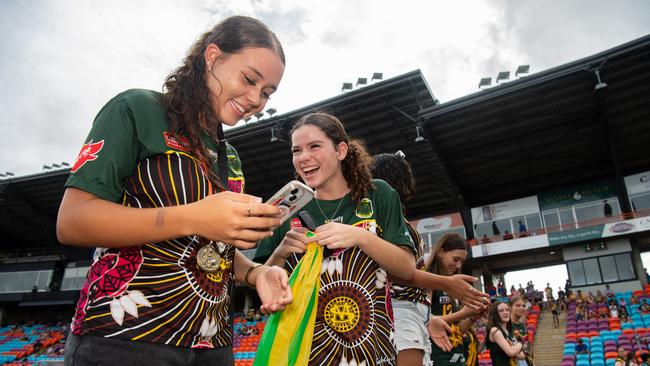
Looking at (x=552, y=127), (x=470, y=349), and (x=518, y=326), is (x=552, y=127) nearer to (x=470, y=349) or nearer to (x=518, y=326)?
(x=518, y=326)

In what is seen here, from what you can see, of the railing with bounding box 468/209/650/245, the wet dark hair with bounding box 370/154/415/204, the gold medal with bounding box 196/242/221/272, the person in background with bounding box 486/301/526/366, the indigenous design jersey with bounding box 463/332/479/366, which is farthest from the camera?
the railing with bounding box 468/209/650/245

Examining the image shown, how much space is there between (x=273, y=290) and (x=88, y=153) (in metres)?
0.70

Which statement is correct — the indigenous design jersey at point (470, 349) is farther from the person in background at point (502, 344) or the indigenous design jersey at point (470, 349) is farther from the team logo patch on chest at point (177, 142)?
the team logo patch on chest at point (177, 142)

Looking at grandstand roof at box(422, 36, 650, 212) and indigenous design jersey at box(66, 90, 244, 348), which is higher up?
grandstand roof at box(422, 36, 650, 212)

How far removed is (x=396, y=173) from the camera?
3135mm

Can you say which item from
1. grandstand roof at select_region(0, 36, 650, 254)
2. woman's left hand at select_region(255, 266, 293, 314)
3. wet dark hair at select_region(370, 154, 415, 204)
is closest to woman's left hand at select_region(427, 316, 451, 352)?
wet dark hair at select_region(370, 154, 415, 204)

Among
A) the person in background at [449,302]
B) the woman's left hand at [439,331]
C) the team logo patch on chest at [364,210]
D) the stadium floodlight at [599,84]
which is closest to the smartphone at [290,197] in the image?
the team logo patch on chest at [364,210]

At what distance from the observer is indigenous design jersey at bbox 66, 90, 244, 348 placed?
108 cm

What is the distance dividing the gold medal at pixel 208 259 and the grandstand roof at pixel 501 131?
19.1 metres

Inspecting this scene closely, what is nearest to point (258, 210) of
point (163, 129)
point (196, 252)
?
point (196, 252)

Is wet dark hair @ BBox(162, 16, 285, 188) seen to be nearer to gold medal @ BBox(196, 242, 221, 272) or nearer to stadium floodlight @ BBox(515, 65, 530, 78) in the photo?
gold medal @ BBox(196, 242, 221, 272)

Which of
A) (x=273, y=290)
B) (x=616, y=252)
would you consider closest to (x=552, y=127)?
(x=616, y=252)

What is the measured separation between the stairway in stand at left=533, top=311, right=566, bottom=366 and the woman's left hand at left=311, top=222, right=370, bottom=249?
55.9ft

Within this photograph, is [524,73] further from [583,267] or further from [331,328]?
[331,328]
